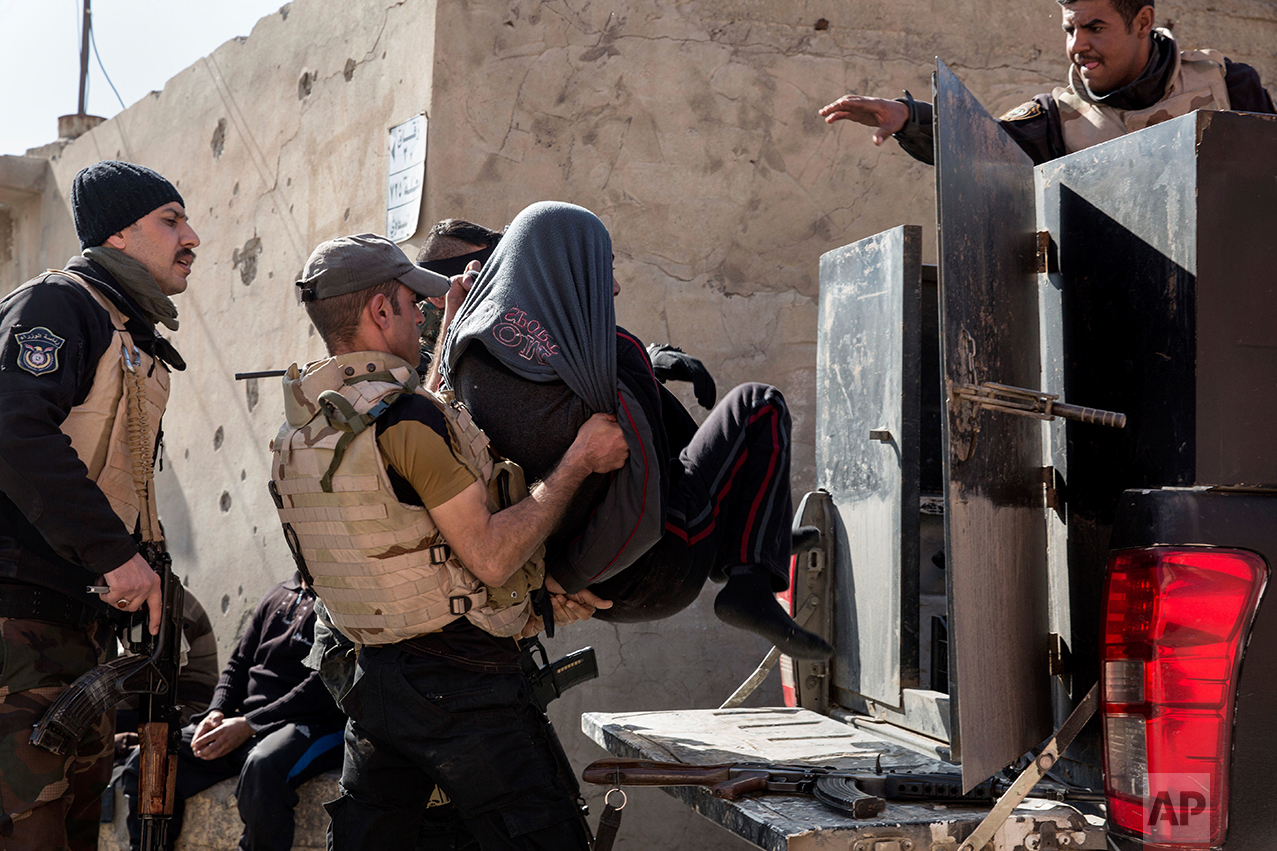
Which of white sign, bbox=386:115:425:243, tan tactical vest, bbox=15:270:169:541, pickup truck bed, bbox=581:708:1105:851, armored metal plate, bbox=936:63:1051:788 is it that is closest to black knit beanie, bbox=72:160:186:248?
tan tactical vest, bbox=15:270:169:541

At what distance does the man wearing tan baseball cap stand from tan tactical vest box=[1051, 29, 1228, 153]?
1.46 m

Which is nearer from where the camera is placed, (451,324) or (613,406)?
(613,406)

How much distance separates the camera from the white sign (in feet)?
13.7

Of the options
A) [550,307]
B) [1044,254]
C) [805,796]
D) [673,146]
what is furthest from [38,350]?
[673,146]

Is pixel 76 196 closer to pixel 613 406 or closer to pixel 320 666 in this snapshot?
pixel 320 666

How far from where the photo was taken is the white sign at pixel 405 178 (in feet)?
13.7

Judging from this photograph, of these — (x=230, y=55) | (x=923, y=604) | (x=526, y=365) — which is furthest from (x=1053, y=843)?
(x=230, y=55)

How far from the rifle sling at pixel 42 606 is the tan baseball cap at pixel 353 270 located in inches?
40.3

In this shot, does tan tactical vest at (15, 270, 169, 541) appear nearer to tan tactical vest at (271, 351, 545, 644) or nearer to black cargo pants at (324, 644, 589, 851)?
tan tactical vest at (271, 351, 545, 644)

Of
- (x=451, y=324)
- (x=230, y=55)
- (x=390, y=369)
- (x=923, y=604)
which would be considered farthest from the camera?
(x=230, y=55)

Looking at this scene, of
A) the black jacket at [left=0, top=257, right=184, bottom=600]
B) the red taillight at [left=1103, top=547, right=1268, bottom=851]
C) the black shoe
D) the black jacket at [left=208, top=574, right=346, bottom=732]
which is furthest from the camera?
the black jacket at [left=208, top=574, right=346, bottom=732]

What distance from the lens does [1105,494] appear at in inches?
76.8

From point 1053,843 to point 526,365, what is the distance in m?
1.24

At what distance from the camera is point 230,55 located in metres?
5.84
